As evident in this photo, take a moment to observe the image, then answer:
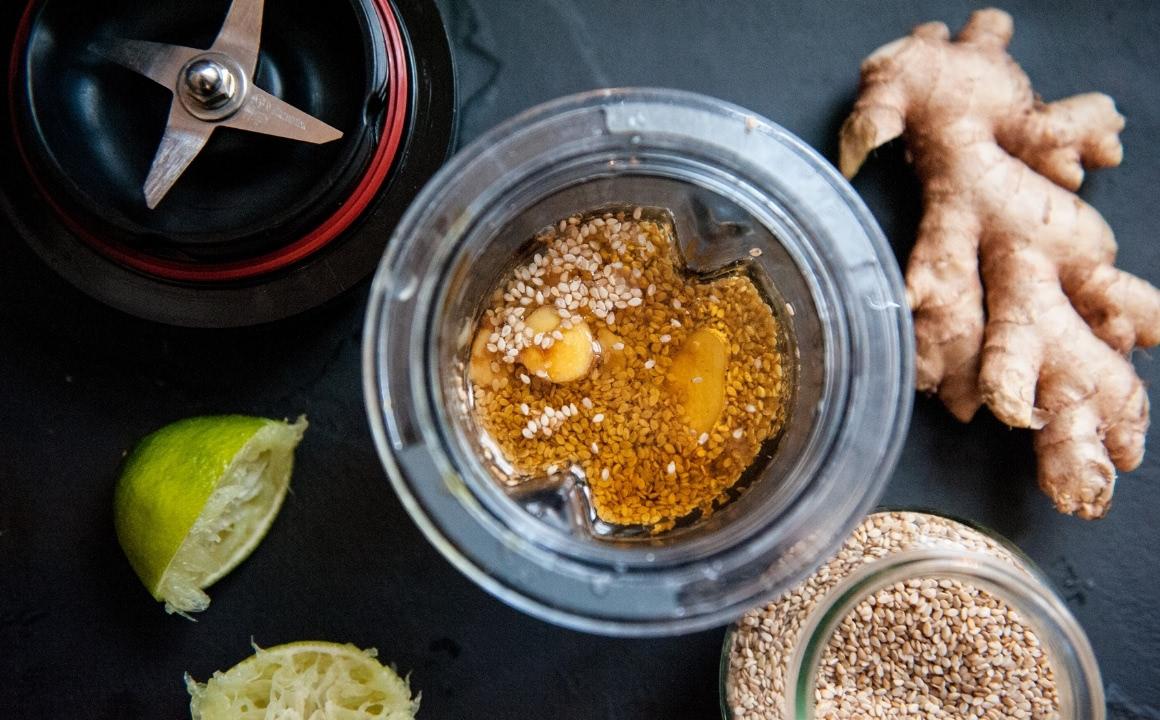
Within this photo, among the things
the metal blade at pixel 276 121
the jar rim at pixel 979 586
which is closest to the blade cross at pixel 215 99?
the metal blade at pixel 276 121

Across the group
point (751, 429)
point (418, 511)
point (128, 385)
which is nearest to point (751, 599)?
point (751, 429)

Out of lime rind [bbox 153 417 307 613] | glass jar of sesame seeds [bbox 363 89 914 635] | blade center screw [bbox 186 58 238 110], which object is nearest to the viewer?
glass jar of sesame seeds [bbox 363 89 914 635]

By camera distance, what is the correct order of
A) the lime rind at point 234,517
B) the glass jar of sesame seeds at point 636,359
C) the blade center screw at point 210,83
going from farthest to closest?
the lime rind at point 234,517
the blade center screw at point 210,83
the glass jar of sesame seeds at point 636,359

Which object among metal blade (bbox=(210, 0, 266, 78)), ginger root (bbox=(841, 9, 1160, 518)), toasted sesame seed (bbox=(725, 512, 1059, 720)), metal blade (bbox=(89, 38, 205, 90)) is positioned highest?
ginger root (bbox=(841, 9, 1160, 518))

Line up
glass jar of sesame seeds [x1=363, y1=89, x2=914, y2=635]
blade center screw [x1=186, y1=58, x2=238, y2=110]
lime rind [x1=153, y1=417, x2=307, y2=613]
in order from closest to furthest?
glass jar of sesame seeds [x1=363, y1=89, x2=914, y2=635], blade center screw [x1=186, y1=58, x2=238, y2=110], lime rind [x1=153, y1=417, x2=307, y2=613]

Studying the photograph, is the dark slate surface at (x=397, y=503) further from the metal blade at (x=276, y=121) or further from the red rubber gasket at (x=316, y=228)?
the metal blade at (x=276, y=121)

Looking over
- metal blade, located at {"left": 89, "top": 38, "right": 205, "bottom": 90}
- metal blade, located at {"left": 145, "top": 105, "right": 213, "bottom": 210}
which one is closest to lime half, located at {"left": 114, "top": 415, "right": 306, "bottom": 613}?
metal blade, located at {"left": 145, "top": 105, "right": 213, "bottom": 210}

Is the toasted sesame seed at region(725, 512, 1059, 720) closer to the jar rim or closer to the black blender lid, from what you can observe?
the jar rim
